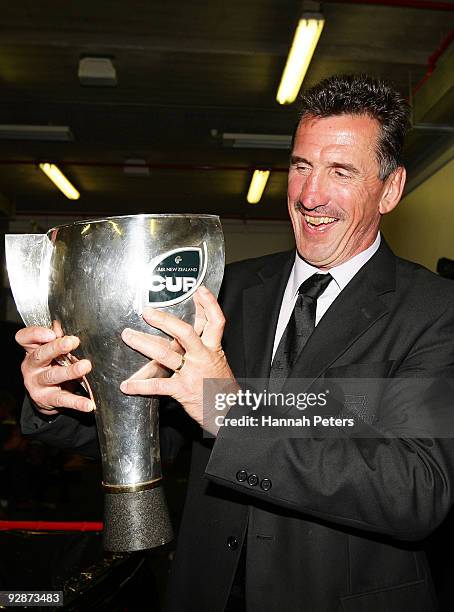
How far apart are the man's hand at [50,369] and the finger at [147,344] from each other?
0.15 feet

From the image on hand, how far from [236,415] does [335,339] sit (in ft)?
0.73

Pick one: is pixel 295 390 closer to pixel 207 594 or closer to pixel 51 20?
pixel 207 594

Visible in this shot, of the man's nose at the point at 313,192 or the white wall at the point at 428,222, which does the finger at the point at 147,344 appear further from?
the white wall at the point at 428,222

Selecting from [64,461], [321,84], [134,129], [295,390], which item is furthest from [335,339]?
[134,129]

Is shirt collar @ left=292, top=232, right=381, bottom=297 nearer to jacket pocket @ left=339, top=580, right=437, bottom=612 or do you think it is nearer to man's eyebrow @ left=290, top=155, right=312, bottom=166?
man's eyebrow @ left=290, top=155, right=312, bottom=166

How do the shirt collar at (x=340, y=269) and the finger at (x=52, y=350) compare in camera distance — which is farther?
the shirt collar at (x=340, y=269)

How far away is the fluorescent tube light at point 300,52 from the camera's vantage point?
3.63m

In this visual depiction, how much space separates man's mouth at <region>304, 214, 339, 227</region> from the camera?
86 cm

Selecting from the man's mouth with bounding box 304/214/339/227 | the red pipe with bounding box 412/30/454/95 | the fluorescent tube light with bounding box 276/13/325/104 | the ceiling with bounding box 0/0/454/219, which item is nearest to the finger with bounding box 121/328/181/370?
the man's mouth with bounding box 304/214/339/227

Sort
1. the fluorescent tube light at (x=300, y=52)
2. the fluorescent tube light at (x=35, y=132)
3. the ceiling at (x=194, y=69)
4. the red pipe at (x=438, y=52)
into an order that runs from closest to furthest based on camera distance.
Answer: the fluorescent tube light at (x=300, y=52), the red pipe at (x=438, y=52), the ceiling at (x=194, y=69), the fluorescent tube light at (x=35, y=132)

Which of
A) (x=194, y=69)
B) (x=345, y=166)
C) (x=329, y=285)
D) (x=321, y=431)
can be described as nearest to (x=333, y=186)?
(x=345, y=166)

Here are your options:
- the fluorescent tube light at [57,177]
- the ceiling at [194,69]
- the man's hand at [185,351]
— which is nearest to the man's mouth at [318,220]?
the man's hand at [185,351]

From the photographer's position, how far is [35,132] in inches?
207

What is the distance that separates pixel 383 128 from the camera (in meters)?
0.85
